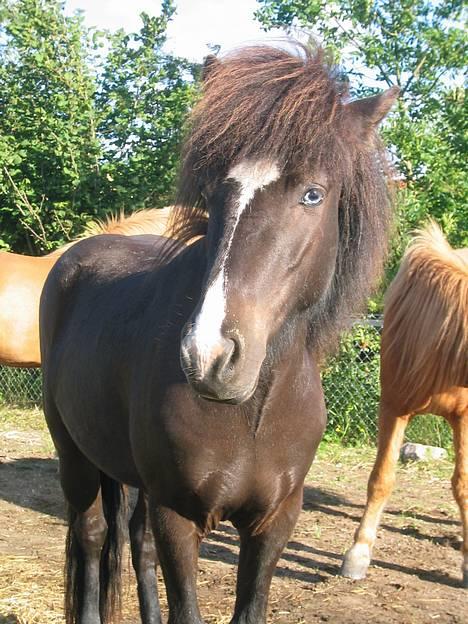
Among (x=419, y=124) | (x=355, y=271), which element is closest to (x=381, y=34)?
(x=419, y=124)

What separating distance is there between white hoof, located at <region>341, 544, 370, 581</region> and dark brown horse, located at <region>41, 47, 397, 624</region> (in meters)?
1.82

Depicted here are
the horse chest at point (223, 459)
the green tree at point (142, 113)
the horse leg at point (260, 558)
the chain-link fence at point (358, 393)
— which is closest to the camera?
the horse chest at point (223, 459)

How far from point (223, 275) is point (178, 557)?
896 millimetres

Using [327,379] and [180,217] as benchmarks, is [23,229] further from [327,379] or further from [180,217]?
[180,217]

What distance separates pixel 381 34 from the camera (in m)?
10.5

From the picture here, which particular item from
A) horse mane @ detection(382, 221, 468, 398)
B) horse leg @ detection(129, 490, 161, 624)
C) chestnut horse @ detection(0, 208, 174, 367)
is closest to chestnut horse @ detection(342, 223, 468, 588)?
horse mane @ detection(382, 221, 468, 398)

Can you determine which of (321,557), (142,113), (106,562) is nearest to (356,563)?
(321,557)

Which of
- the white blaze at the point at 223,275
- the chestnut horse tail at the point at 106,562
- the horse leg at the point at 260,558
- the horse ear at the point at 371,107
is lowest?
the chestnut horse tail at the point at 106,562

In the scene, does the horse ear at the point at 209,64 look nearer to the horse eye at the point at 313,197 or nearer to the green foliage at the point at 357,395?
the horse eye at the point at 313,197

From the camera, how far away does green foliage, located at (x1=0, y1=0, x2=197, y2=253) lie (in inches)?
358

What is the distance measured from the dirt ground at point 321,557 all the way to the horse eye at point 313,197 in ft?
7.30

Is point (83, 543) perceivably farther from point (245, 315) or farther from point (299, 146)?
point (299, 146)

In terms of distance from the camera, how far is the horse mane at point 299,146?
1.91 metres

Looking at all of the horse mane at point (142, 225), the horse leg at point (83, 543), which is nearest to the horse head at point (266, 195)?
the horse leg at point (83, 543)
